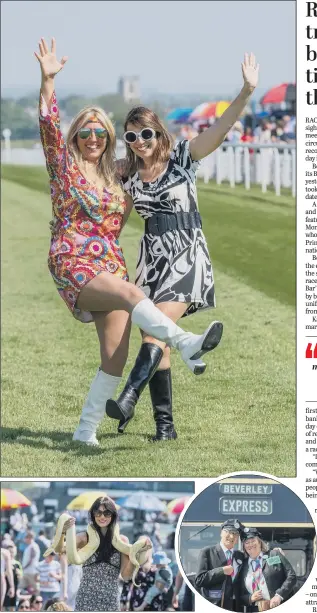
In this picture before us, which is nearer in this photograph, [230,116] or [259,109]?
[230,116]

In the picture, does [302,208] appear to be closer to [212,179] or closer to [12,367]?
[12,367]

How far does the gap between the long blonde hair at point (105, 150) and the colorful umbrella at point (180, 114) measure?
117 feet

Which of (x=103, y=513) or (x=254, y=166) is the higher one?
(x=254, y=166)

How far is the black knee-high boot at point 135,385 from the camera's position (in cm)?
628

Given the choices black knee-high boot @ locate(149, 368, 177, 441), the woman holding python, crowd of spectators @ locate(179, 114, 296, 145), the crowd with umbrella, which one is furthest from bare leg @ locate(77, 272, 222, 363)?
the crowd with umbrella

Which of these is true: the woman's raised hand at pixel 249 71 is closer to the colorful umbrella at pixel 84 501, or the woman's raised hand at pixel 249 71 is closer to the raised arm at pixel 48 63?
the raised arm at pixel 48 63

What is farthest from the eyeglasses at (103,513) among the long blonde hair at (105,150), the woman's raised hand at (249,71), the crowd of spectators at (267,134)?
the crowd of spectators at (267,134)

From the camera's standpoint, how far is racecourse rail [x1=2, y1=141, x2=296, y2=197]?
24.4 metres

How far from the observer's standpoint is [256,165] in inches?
1013

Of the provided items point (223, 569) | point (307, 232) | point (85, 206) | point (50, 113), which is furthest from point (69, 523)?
point (50, 113)

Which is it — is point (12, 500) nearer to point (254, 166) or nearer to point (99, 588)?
point (99, 588)

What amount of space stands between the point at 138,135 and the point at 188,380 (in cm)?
313

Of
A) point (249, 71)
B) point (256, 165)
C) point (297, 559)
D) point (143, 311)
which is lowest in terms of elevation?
point (297, 559)

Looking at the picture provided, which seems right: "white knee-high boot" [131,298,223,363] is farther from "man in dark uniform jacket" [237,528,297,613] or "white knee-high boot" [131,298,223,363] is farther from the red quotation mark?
"man in dark uniform jacket" [237,528,297,613]
